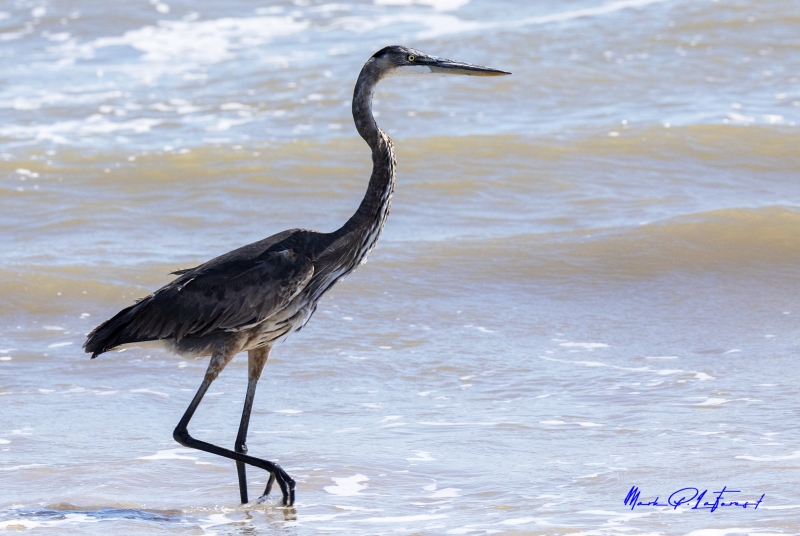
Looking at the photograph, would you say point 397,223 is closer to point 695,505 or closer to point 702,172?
point 702,172

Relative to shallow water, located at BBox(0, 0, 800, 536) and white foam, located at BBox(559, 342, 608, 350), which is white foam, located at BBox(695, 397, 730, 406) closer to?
shallow water, located at BBox(0, 0, 800, 536)

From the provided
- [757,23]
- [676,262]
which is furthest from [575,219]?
[757,23]

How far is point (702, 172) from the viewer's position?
434 inches

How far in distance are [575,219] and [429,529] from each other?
541cm

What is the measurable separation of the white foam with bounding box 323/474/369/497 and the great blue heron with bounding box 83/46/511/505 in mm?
237

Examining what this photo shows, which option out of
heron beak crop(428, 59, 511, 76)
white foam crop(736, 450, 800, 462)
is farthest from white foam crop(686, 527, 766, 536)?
heron beak crop(428, 59, 511, 76)

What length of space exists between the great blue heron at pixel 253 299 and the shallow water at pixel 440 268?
20.7 inches

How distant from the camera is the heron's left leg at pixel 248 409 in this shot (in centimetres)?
513

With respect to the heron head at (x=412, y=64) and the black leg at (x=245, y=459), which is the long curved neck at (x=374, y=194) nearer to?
the heron head at (x=412, y=64)

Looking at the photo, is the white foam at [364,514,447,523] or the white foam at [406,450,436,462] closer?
the white foam at [364,514,447,523]

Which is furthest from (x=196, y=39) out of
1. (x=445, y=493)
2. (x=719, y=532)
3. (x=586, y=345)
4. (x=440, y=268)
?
(x=719, y=532)
